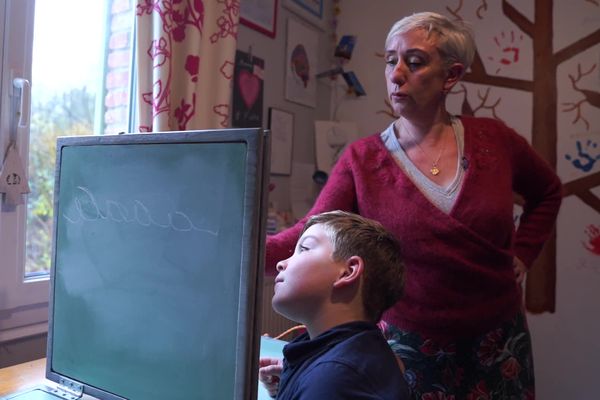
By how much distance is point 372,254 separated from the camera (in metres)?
0.86

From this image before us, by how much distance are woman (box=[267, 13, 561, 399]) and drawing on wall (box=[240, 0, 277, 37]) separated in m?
1.19

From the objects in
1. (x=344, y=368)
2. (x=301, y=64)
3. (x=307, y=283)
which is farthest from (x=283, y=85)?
(x=344, y=368)

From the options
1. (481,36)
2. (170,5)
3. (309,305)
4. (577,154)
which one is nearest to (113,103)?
(170,5)

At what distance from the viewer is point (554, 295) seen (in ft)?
7.76

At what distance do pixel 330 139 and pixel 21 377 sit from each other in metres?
2.05

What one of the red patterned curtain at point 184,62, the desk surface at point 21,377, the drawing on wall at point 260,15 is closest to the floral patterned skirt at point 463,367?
the desk surface at point 21,377

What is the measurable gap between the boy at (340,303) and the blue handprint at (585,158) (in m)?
1.83

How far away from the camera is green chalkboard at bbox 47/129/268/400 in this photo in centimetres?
70

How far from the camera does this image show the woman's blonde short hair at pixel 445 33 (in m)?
1.20

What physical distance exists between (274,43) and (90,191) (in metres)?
1.76

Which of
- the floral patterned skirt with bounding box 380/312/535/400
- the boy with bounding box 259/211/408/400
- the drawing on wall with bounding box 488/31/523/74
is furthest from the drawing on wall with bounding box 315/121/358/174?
the boy with bounding box 259/211/408/400

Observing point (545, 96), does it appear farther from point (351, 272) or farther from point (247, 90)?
point (351, 272)

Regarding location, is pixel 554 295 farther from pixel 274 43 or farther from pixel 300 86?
A: pixel 274 43

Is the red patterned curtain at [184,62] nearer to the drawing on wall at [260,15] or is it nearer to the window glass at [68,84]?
the window glass at [68,84]
